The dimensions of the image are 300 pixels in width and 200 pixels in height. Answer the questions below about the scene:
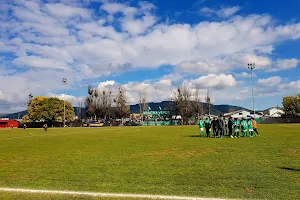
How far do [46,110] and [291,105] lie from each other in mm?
80098

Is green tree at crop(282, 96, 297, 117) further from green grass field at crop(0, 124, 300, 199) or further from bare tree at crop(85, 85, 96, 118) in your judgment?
green grass field at crop(0, 124, 300, 199)

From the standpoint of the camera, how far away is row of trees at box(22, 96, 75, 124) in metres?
93.2

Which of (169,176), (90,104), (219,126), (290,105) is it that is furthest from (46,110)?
(169,176)

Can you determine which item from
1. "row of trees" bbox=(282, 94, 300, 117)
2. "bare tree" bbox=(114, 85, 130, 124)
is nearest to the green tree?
"row of trees" bbox=(282, 94, 300, 117)

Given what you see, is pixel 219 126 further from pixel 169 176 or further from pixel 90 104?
pixel 90 104

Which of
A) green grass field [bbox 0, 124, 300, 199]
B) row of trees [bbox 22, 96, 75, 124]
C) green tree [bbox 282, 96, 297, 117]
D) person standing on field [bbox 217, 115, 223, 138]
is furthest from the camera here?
green tree [bbox 282, 96, 297, 117]

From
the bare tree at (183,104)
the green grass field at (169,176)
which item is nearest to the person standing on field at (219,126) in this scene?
the green grass field at (169,176)

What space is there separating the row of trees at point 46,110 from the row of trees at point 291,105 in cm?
7340

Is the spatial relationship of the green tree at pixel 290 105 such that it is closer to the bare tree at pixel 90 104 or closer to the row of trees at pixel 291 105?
the row of trees at pixel 291 105

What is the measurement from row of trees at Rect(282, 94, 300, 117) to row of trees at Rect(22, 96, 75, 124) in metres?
73.4

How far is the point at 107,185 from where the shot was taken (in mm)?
7621

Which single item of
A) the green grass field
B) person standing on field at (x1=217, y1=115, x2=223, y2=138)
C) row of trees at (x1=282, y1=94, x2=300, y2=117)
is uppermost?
row of trees at (x1=282, y1=94, x2=300, y2=117)

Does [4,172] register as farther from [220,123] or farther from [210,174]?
[220,123]

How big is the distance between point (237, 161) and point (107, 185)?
18.6 ft
